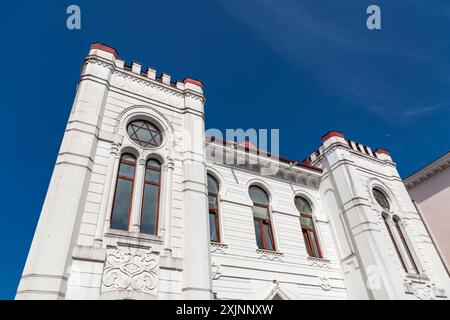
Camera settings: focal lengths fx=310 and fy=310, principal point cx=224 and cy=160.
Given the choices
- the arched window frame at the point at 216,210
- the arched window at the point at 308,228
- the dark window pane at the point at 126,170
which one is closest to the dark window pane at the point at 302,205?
the arched window at the point at 308,228

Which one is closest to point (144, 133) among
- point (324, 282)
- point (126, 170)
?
point (126, 170)

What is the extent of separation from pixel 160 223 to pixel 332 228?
28.9 feet

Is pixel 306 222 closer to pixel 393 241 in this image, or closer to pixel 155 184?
pixel 393 241

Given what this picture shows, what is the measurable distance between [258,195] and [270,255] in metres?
2.86

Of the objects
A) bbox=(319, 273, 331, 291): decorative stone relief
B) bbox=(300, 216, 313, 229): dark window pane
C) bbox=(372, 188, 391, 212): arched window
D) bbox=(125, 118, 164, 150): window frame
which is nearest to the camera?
bbox=(125, 118, 164, 150): window frame

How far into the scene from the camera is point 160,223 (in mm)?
8859

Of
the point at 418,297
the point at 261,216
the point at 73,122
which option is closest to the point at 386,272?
the point at 418,297

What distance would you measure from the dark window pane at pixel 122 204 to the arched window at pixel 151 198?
449 millimetres

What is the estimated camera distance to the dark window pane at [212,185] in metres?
12.4

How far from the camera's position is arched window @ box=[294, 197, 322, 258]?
13.3 m

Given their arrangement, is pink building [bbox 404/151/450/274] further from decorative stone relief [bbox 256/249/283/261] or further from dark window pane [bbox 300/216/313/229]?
decorative stone relief [bbox 256/249/283/261]

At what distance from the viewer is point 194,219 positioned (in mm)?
9125

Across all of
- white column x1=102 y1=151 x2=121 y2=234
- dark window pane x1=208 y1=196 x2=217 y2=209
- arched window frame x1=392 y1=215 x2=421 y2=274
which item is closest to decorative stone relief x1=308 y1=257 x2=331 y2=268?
arched window frame x1=392 y1=215 x2=421 y2=274

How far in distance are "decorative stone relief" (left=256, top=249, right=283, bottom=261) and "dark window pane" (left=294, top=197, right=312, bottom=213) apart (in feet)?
10.4
